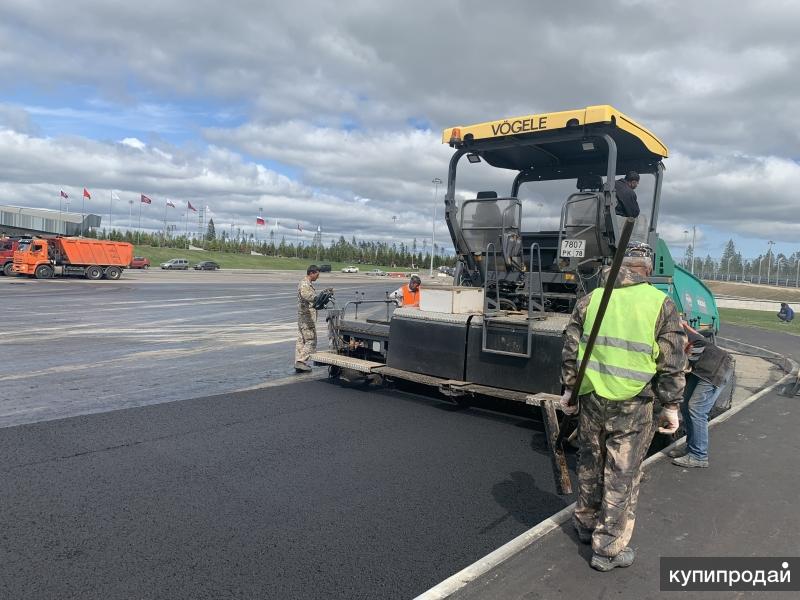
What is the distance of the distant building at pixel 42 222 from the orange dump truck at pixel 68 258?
Result: 27972 mm

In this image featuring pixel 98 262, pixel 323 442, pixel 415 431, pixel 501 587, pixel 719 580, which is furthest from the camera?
pixel 98 262

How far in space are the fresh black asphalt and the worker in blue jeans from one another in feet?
4.14

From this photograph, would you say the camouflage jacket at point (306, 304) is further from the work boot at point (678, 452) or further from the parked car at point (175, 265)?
the parked car at point (175, 265)

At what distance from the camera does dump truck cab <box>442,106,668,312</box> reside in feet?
20.3

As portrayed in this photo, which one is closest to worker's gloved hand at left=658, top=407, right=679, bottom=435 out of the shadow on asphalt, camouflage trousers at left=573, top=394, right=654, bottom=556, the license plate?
camouflage trousers at left=573, top=394, right=654, bottom=556

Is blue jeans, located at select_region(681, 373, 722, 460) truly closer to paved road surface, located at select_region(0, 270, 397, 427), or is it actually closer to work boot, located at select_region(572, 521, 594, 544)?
→ work boot, located at select_region(572, 521, 594, 544)

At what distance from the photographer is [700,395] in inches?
211

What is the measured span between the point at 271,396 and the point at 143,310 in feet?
43.9

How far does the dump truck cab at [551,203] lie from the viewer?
618cm

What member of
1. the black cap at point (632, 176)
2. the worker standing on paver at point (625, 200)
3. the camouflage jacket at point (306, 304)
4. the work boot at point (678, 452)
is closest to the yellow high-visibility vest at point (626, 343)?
the work boot at point (678, 452)

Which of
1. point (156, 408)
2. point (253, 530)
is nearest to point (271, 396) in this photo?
point (156, 408)

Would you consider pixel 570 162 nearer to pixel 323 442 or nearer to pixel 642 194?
pixel 642 194

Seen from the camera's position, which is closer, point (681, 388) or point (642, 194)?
point (681, 388)

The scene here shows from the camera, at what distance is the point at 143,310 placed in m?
19.3
